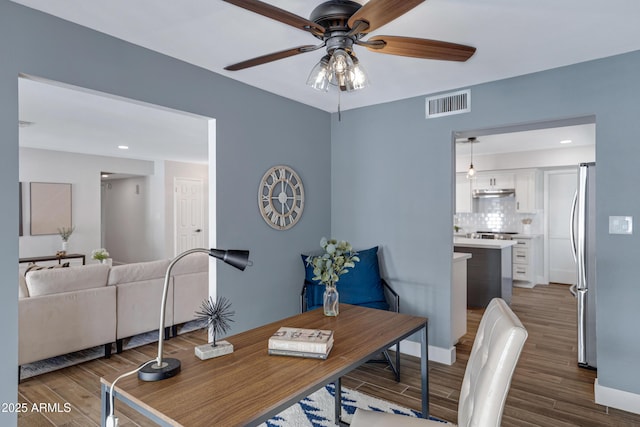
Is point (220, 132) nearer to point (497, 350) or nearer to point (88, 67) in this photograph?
point (88, 67)

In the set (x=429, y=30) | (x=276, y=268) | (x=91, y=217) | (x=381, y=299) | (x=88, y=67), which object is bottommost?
(x=381, y=299)

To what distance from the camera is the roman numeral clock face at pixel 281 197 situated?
3408 mm

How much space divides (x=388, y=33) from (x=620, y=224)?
209 centimetres

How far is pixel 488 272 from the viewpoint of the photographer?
5320 millimetres

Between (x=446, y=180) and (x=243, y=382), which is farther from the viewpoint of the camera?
(x=446, y=180)

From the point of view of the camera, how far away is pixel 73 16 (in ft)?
6.91

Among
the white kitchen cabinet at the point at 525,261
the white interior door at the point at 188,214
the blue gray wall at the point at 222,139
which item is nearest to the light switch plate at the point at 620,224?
the blue gray wall at the point at 222,139

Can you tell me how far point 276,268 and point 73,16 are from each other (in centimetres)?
237

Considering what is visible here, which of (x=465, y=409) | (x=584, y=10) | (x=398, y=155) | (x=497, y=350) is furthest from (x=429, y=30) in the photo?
(x=465, y=409)

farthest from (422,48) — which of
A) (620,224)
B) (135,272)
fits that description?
(135,272)

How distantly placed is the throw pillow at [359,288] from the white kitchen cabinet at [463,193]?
471 centimetres

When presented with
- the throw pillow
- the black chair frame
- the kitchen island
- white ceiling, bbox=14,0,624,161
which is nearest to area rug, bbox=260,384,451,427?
the black chair frame

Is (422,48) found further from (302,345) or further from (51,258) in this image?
(51,258)

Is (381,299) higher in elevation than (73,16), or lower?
lower
